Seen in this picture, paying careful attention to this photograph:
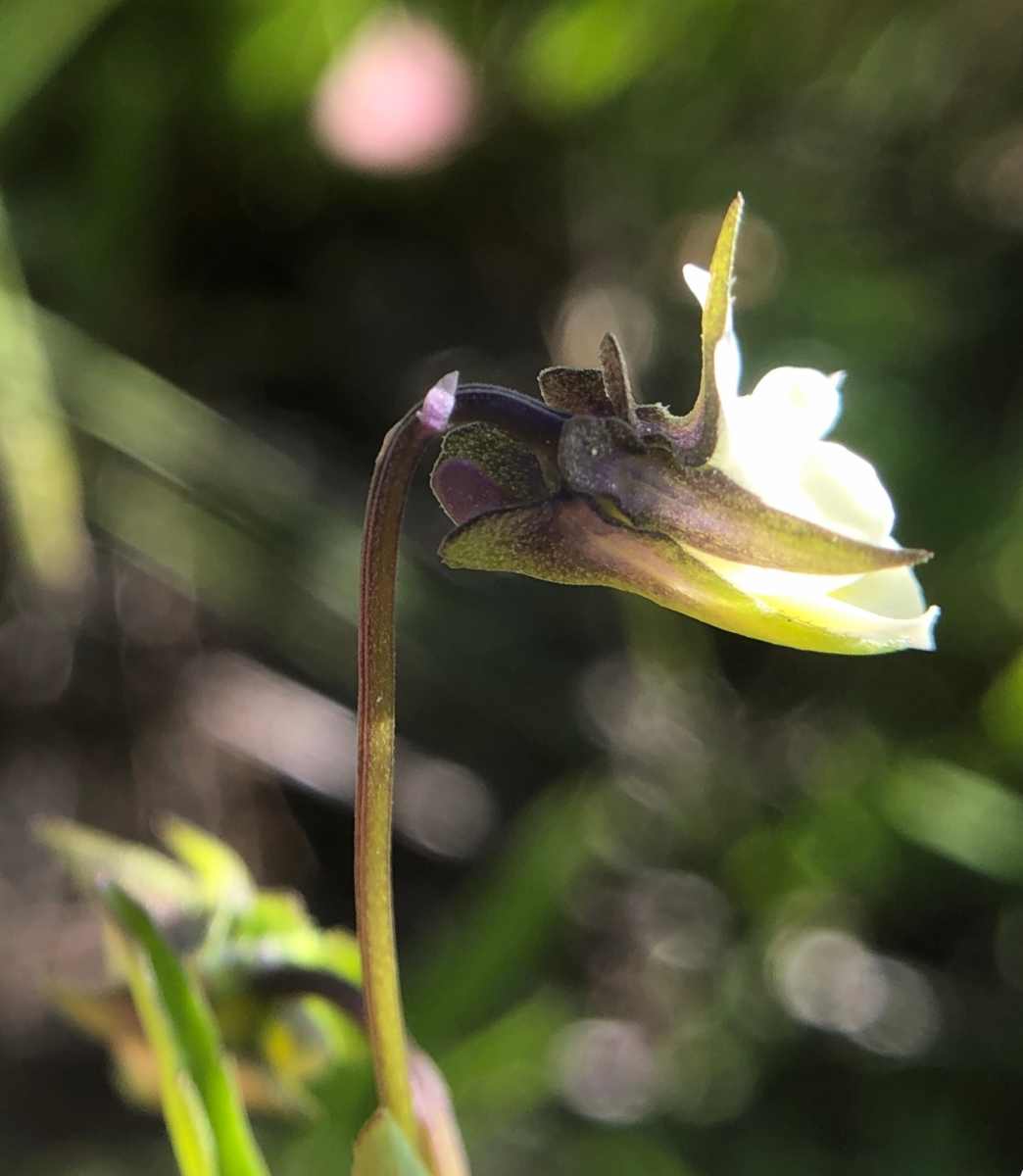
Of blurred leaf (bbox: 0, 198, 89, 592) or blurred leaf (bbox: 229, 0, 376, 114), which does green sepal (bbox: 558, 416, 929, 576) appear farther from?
blurred leaf (bbox: 229, 0, 376, 114)

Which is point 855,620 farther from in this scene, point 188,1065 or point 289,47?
point 289,47

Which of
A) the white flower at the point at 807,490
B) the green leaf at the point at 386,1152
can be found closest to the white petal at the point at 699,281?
the white flower at the point at 807,490

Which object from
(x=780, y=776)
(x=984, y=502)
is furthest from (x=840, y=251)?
(x=780, y=776)

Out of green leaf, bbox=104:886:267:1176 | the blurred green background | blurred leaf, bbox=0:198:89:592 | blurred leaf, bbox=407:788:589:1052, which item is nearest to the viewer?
green leaf, bbox=104:886:267:1176

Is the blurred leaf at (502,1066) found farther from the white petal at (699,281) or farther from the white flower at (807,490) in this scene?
the white petal at (699,281)

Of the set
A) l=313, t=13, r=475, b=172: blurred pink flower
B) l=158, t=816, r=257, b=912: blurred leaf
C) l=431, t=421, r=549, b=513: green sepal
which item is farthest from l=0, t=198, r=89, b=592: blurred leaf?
l=431, t=421, r=549, b=513: green sepal
